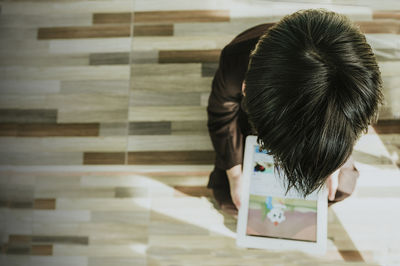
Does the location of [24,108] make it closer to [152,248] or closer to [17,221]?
[17,221]

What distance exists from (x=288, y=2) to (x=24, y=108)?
51.5 inches

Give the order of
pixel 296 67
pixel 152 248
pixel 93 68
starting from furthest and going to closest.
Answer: pixel 93 68, pixel 152 248, pixel 296 67

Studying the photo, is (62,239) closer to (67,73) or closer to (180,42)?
(67,73)

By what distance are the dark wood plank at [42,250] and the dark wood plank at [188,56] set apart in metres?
0.98

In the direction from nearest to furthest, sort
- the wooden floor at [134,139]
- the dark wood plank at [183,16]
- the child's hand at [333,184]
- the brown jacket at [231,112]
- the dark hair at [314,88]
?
the dark hair at [314,88] < the brown jacket at [231,112] < the child's hand at [333,184] < the wooden floor at [134,139] < the dark wood plank at [183,16]

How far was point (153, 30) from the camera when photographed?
145 cm

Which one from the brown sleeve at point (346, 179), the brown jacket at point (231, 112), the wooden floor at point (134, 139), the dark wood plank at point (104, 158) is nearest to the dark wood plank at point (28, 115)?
the wooden floor at point (134, 139)

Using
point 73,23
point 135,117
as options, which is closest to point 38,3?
point 73,23

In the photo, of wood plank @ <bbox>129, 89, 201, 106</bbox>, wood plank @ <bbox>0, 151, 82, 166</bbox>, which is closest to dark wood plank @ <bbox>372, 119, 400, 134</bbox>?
wood plank @ <bbox>129, 89, 201, 106</bbox>

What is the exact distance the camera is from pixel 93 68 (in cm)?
147

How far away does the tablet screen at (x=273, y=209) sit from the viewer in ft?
3.59

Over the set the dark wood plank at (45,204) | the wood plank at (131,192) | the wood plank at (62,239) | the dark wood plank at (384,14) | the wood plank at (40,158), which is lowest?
the wood plank at (62,239)

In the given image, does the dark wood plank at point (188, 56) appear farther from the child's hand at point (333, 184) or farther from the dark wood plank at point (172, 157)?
the child's hand at point (333, 184)

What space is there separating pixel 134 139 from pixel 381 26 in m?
1.19
